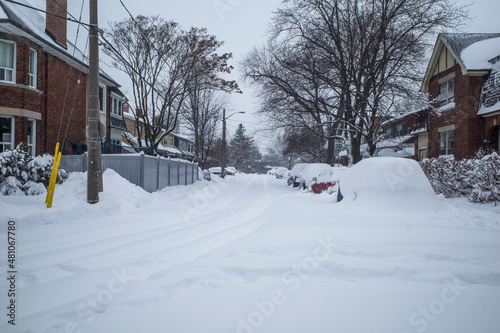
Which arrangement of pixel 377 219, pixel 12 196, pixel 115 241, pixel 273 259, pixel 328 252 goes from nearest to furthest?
pixel 273 259 → pixel 328 252 → pixel 115 241 → pixel 377 219 → pixel 12 196

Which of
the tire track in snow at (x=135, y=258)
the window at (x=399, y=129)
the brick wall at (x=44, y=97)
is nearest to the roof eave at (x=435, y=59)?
the window at (x=399, y=129)

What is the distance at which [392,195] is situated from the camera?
7.57 metres

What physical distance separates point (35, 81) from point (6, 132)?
2.70 metres

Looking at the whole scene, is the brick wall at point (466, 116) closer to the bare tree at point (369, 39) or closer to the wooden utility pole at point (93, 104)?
the bare tree at point (369, 39)

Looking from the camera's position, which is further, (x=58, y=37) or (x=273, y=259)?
(x=58, y=37)

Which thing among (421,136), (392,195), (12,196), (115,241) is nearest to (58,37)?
(12,196)

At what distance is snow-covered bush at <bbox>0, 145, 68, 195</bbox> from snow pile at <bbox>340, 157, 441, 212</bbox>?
8.78m

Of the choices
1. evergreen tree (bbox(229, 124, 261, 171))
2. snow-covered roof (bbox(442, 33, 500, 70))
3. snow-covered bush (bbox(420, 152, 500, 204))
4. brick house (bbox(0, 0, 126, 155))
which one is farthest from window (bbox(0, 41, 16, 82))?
evergreen tree (bbox(229, 124, 261, 171))

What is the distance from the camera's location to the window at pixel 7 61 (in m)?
12.5

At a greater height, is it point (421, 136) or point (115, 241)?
point (421, 136)

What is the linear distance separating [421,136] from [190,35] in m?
19.1

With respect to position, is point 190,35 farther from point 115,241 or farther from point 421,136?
point 421,136

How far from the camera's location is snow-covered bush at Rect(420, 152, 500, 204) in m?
8.51

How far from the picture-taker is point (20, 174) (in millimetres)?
8086
